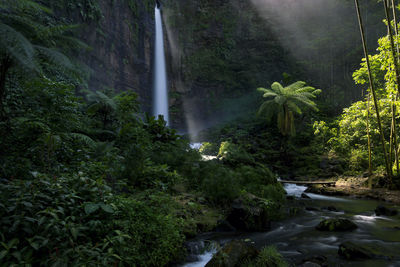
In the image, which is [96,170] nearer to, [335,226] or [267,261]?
[267,261]

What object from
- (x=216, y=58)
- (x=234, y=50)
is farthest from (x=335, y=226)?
(x=234, y=50)

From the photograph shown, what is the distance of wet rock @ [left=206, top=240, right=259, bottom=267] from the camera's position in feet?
A: 10.5

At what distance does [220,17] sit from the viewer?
29.7 metres

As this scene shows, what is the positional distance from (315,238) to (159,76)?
74.8 feet

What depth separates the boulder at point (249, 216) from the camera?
17.0 feet

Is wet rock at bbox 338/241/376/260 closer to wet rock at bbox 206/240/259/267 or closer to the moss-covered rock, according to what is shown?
wet rock at bbox 206/240/259/267

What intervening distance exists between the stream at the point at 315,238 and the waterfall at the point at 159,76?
19471 millimetres

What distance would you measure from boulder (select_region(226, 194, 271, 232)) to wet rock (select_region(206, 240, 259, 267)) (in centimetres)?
168

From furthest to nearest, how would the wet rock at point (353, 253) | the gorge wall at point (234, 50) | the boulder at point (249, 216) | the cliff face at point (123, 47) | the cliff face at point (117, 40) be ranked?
the gorge wall at point (234, 50), the cliff face at point (123, 47), the cliff face at point (117, 40), the boulder at point (249, 216), the wet rock at point (353, 253)

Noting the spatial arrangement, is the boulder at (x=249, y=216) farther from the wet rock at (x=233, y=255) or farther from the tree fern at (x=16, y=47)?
the tree fern at (x=16, y=47)

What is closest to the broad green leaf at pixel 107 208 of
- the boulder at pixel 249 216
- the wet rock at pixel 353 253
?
the boulder at pixel 249 216

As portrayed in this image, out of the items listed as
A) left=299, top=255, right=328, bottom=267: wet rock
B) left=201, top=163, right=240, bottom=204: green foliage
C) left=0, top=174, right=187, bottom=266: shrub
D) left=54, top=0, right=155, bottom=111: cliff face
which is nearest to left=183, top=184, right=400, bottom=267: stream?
left=299, top=255, right=328, bottom=267: wet rock

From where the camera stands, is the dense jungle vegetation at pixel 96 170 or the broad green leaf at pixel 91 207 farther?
the broad green leaf at pixel 91 207

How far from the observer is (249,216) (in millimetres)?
5191
